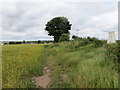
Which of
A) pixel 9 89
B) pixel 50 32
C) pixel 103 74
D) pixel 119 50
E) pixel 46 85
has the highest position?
pixel 50 32

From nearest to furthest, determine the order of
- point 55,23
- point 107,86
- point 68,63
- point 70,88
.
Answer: point 107,86 → point 70,88 → point 68,63 → point 55,23

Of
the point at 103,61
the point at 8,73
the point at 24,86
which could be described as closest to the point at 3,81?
the point at 8,73

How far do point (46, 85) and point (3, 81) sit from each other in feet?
3.41

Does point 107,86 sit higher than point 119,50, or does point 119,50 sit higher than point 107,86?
point 119,50

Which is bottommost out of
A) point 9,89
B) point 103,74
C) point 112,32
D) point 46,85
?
point 46,85

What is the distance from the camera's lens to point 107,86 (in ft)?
5.79

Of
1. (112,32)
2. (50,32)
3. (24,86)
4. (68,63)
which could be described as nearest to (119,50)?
(68,63)

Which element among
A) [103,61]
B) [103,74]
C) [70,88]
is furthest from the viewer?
[103,61]

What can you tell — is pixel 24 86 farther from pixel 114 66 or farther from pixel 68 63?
pixel 114 66

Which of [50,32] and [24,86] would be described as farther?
[50,32]

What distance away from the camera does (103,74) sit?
7.02 ft

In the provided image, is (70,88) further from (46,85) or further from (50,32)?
(50,32)

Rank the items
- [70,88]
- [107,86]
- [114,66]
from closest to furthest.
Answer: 1. [107,86]
2. [70,88]
3. [114,66]

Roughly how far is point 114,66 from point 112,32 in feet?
17.1
